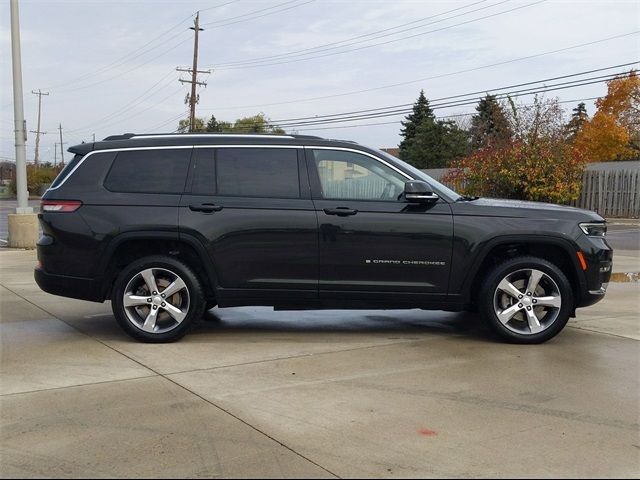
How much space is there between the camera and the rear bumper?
241 inches

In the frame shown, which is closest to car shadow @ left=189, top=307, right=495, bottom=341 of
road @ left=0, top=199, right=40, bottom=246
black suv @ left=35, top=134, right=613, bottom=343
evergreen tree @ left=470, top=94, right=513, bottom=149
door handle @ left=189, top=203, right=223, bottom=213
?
black suv @ left=35, top=134, right=613, bottom=343

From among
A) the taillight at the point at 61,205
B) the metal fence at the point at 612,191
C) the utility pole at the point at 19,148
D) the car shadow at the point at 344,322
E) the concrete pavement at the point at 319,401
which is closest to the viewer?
the concrete pavement at the point at 319,401

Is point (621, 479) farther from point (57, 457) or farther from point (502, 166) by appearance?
point (502, 166)

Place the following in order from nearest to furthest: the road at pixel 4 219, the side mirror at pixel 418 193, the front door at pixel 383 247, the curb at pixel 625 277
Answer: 1. the side mirror at pixel 418 193
2. the front door at pixel 383 247
3. the curb at pixel 625 277
4. the road at pixel 4 219

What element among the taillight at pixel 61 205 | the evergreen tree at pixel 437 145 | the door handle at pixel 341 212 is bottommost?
the taillight at pixel 61 205

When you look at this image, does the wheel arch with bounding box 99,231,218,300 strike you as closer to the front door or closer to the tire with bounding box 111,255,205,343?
the tire with bounding box 111,255,205,343

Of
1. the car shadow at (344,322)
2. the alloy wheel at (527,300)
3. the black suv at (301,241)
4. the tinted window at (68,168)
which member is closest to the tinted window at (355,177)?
the black suv at (301,241)

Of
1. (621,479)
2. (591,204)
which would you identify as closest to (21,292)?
(621,479)

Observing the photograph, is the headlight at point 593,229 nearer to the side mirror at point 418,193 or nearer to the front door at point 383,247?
the front door at point 383,247

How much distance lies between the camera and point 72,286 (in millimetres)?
6137

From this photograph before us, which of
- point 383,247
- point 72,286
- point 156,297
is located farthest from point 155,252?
point 383,247

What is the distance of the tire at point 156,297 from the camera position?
19.8 feet

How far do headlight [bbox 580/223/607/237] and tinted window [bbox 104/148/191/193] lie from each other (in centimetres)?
382

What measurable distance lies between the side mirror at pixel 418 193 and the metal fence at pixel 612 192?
25.0 metres
